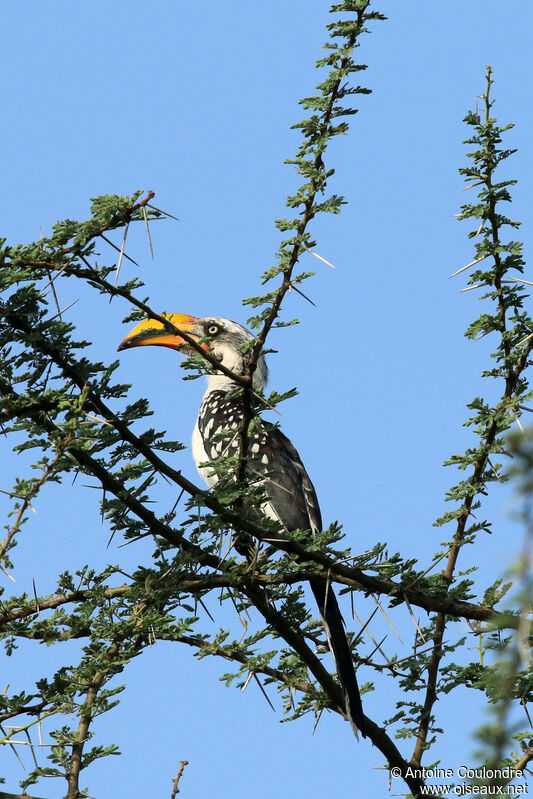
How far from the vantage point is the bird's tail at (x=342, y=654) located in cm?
408

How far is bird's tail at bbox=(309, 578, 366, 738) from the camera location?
4078 mm

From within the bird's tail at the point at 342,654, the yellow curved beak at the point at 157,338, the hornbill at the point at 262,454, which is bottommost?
the bird's tail at the point at 342,654

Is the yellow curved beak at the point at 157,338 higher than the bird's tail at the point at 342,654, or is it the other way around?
the yellow curved beak at the point at 157,338

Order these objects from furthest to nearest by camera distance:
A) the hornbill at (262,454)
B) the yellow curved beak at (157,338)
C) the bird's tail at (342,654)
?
the yellow curved beak at (157,338) < the bird's tail at (342,654) < the hornbill at (262,454)

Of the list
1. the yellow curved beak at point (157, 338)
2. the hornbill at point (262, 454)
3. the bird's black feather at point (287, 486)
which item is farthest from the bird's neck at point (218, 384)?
the yellow curved beak at point (157, 338)

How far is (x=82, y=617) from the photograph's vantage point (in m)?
3.49

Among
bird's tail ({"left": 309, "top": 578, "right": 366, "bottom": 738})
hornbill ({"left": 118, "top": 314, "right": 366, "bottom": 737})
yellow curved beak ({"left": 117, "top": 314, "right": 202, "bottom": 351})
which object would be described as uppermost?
yellow curved beak ({"left": 117, "top": 314, "right": 202, "bottom": 351})

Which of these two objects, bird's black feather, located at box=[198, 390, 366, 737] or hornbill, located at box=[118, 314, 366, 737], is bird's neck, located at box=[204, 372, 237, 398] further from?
bird's black feather, located at box=[198, 390, 366, 737]

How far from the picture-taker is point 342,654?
4438 millimetres

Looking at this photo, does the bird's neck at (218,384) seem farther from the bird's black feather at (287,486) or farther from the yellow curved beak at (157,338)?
the yellow curved beak at (157,338)

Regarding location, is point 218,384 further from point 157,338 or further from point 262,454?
point 262,454

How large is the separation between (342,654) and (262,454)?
147 centimetres

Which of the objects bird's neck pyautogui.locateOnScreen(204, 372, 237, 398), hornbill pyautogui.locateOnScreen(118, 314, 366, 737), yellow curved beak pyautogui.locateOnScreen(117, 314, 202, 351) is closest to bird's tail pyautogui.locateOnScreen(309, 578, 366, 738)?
hornbill pyautogui.locateOnScreen(118, 314, 366, 737)

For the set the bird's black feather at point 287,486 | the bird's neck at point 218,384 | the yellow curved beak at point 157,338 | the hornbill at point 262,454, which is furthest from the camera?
the bird's neck at point 218,384
